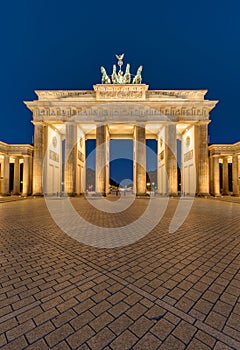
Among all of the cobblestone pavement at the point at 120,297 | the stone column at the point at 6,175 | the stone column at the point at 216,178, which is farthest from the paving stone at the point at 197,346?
the stone column at the point at 6,175

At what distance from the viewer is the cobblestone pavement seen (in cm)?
204

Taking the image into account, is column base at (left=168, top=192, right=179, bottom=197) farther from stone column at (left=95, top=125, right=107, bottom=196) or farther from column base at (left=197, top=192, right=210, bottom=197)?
stone column at (left=95, top=125, right=107, bottom=196)

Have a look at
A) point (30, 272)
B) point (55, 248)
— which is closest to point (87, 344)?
point (30, 272)

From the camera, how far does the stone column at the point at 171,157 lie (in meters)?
27.4

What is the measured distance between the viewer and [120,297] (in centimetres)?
284

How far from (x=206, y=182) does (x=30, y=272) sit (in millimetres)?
27809

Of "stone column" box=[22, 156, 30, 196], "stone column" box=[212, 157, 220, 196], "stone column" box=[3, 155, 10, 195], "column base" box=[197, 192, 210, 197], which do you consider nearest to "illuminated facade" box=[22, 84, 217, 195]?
"column base" box=[197, 192, 210, 197]

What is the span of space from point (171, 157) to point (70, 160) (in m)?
15.6

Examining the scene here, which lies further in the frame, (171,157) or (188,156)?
(188,156)

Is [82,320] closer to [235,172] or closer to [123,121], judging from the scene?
[123,121]

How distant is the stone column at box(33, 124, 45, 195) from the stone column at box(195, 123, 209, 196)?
2428 cm

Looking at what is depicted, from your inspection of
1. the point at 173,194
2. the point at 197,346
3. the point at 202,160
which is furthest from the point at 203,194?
the point at 197,346

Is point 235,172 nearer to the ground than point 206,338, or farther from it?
farther from it

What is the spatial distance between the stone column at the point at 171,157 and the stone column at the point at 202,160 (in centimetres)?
362
